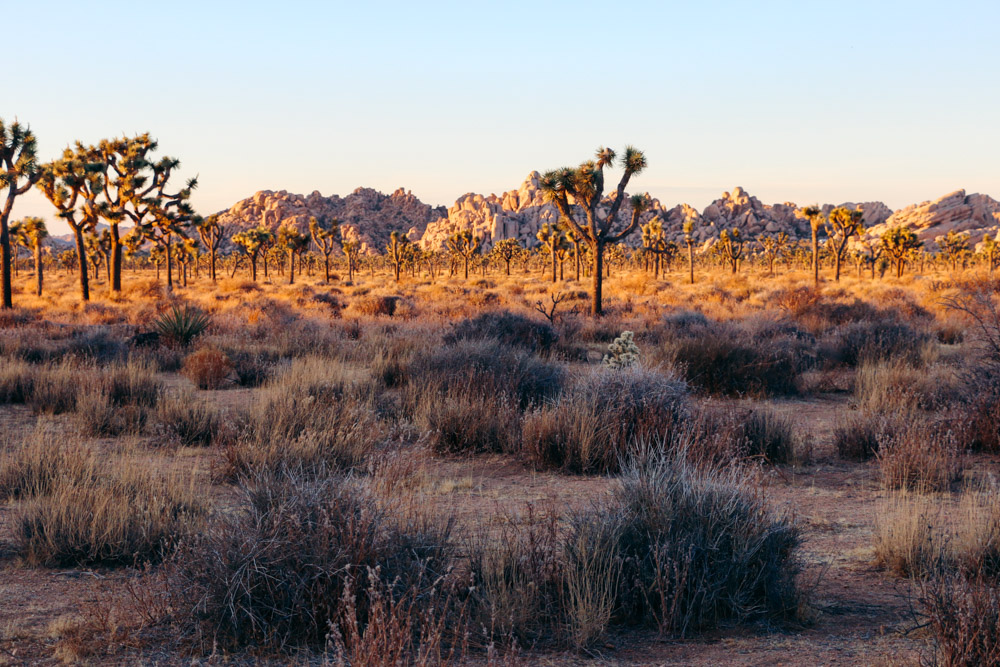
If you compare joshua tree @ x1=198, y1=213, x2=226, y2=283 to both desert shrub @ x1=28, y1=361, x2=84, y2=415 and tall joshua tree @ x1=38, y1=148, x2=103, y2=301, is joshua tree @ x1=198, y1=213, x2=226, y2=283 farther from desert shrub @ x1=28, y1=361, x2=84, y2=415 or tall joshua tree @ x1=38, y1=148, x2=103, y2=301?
desert shrub @ x1=28, y1=361, x2=84, y2=415

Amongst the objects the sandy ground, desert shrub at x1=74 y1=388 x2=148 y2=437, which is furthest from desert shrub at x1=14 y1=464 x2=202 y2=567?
desert shrub at x1=74 y1=388 x2=148 y2=437

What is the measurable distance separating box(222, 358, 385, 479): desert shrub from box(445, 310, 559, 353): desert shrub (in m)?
4.99

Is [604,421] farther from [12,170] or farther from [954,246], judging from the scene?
[954,246]

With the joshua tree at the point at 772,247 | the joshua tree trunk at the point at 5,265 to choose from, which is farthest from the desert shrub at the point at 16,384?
the joshua tree at the point at 772,247

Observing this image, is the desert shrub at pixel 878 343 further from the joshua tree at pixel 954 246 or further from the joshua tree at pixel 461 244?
the joshua tree at pixel 954 246

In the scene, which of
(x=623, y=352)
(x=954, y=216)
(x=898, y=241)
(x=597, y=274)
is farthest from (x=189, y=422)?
(x=954, y=216)

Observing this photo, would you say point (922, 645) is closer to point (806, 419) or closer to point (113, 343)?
point (806, 419)

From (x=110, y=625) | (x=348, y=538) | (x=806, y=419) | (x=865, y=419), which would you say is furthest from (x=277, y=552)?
(x=806, y=419)

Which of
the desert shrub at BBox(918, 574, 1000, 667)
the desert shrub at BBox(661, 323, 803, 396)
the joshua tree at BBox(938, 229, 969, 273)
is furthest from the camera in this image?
the joshua tree at BBox(938, 229, 969, 273)

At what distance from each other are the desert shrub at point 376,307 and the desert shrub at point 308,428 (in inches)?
604

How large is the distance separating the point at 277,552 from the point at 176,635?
64cm

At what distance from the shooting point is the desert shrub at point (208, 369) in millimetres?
12938

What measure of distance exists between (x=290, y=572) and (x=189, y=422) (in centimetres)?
568

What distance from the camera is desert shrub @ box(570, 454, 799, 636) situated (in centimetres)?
403
